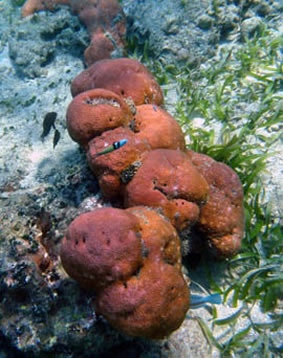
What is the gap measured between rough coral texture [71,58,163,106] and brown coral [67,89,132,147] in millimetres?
412

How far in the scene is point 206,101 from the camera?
Result: 4.72 metres

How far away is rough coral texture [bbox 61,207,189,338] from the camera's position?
2.11 metres

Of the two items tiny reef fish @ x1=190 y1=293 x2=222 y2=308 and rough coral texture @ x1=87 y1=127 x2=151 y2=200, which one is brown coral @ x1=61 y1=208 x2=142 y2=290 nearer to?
rough coral texture @ x1=87 y1=127 x2=151 y2=200

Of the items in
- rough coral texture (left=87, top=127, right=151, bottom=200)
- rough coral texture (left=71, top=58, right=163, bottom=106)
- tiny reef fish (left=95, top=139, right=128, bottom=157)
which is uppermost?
rough coral texture (left=71, top=58, right=163, bottom=106)

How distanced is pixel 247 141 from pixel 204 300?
2.50 metres

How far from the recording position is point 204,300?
2.88 metres

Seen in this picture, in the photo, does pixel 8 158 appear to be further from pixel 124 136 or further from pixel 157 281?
pixel 157 281

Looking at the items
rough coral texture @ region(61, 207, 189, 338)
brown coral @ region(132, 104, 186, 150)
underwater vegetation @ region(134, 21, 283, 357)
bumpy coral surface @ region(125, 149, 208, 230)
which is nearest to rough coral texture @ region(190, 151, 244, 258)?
bumpy coral surface @ region(125, 149, 208, 230)

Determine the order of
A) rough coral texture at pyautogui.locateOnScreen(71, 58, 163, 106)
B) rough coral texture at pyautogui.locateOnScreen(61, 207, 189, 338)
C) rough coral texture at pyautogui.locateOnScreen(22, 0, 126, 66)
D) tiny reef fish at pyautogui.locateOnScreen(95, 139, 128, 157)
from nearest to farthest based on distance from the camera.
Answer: rough coral texture at pyautogui.locateOnScreen(61, 207, 189, 338) < tiny reef fish at pyautogui.locateOnScreen(95, 139, 128, 157) < rough coral texture at pyautogui.locateOnScreen(71, 58, 163, 106) < rough coral texture at pyautogui.locateOnScreen(22, 0, 126, 66)

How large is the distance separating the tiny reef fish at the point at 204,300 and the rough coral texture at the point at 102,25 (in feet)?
17.8

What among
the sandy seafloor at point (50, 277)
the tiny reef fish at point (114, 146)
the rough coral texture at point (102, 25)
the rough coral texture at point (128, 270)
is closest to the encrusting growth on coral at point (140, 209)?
the rough coral texture at point (128, 270)

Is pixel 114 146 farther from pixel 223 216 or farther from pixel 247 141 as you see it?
pixel 247 141

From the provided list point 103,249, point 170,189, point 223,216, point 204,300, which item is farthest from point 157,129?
point 204,300

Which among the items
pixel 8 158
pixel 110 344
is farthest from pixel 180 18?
pixel 110 344
